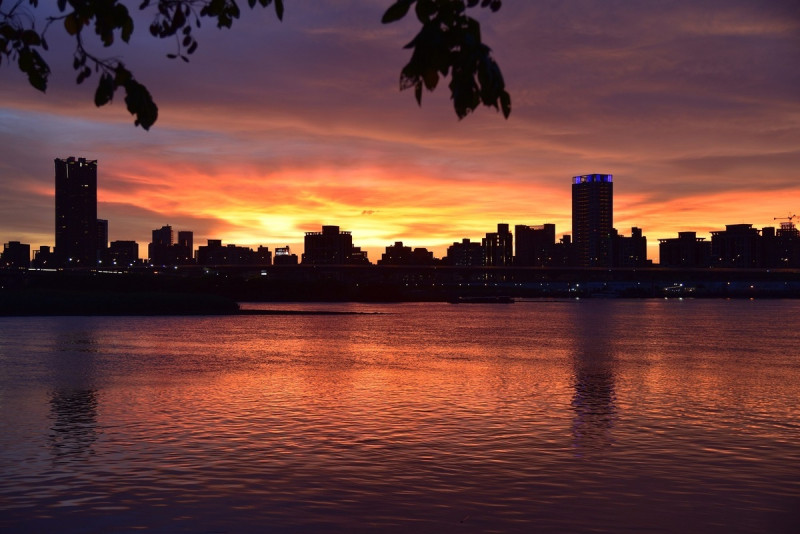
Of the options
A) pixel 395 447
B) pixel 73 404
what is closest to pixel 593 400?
pixel 395 447

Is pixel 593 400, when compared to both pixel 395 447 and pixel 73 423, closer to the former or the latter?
pixel 395 447

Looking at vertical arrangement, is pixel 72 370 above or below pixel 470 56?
below

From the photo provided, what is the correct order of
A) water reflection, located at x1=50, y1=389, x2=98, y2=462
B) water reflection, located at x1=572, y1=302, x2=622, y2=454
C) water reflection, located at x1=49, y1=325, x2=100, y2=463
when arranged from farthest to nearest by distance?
water reflection, located at x1=572, y1=302, x2=622, y2=454, water reflection, located at x1=49, y1=325, x2=100, y2=463, water reflection, located at x1=50, y1=389, x2=98, y2=462

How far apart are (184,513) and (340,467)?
4929 mm

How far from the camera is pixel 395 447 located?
73.4 feet

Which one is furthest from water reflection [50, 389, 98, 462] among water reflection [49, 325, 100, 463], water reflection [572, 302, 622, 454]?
water reflection [572, 302, 622, 454]

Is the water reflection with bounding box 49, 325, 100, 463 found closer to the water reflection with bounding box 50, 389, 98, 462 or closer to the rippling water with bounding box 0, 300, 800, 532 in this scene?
the water reflection with bounding box 50, 389, 98, 462

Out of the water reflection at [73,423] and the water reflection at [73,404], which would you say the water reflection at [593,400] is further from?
the water reflection at [73,404]

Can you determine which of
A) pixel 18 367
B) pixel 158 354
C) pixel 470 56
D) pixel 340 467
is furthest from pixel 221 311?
pixel 470 56

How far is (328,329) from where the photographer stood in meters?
94.8

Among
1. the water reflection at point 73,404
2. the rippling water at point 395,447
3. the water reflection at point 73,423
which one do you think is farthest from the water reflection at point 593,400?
the water reflection at point 73,404

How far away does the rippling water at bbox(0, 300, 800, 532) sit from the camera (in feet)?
52.4

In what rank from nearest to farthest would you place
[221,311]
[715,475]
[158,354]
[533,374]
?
[715,475], [533,374], [158,354], [221,311]

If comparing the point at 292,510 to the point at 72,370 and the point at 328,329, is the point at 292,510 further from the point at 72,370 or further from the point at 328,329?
the point at 328,329
